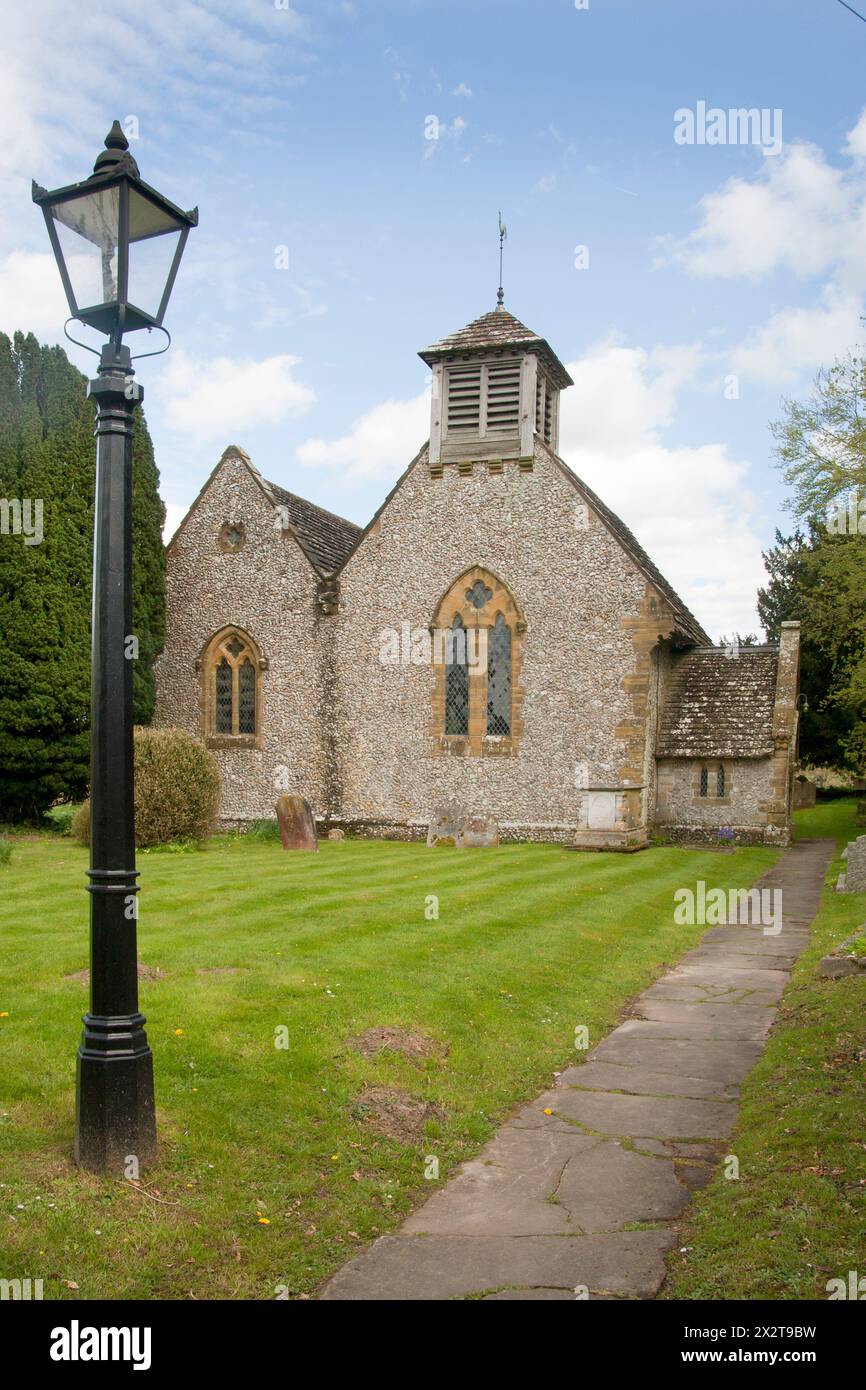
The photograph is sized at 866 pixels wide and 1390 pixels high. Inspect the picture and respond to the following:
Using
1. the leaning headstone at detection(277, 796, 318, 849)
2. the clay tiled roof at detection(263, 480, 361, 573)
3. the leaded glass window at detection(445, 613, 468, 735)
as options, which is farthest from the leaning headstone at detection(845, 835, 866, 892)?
the clay tiled roof at detection(263, 480, 361, 573)

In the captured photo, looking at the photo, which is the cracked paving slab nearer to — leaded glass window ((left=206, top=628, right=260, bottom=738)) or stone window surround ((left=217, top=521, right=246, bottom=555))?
leaded glass window ((left=206, top=628, right=260, bottom=738))

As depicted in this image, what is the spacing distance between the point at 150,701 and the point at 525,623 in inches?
359

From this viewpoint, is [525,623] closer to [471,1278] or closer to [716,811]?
[716,811]

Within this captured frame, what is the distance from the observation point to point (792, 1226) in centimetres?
482

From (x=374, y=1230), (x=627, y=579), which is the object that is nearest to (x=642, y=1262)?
(x=374, y=1230)

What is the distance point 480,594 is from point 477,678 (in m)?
1.84

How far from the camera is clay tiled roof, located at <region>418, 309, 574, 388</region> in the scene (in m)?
22.7

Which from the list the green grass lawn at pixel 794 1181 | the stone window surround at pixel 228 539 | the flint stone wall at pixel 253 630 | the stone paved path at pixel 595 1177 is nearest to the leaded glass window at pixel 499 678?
the flint stone wall at pixel 253 630

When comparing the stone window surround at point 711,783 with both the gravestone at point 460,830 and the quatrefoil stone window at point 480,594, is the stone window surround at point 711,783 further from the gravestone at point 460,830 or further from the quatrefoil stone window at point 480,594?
the quatrefoil stone window at point 480,594

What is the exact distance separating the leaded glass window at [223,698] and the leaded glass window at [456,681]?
5562 mm

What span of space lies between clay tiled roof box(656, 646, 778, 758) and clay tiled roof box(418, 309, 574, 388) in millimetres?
7679

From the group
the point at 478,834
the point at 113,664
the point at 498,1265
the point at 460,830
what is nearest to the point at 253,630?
the point at 460,830

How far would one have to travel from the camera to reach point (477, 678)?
22922mm

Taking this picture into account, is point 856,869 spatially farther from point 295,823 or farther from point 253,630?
point 253,630
